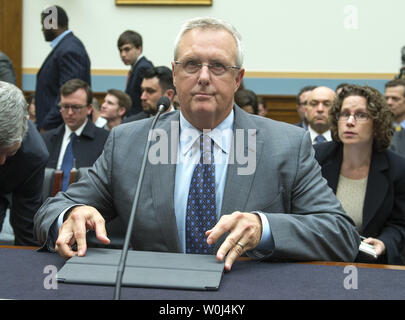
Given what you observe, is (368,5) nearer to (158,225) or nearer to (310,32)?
(310,32)

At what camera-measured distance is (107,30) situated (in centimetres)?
718

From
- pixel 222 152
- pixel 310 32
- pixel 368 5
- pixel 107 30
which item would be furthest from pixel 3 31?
pixel 222 152

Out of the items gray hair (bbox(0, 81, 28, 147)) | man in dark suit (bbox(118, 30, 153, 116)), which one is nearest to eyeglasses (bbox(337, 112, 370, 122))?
gray hair (bbox(0, 81, 28, 147))

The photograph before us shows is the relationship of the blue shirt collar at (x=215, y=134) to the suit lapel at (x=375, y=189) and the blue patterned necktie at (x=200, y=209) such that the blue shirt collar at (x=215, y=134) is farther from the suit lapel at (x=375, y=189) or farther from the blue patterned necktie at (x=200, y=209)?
the suit lapel at (x=375, y=189)

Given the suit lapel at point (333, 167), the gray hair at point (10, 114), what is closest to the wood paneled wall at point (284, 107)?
the suit lapel at point (333, 167)

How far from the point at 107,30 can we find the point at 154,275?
6362 mm

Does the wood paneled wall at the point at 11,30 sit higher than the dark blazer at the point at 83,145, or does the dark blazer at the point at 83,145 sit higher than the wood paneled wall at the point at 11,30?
the wood paneled wall at the point at 11,30

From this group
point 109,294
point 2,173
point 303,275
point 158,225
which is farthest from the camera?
point 2,173

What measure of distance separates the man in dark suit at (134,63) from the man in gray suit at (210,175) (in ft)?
13.3

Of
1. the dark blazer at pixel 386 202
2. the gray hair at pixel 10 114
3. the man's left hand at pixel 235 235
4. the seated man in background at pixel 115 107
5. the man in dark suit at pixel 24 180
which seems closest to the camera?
the man's left hand at pixel 235 235

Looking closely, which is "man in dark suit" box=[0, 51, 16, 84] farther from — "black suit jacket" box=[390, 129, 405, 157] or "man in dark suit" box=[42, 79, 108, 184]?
"black suit jacket" box=[390, 129, 405, 157]

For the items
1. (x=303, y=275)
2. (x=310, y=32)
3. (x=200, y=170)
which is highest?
(x=310, y=32)

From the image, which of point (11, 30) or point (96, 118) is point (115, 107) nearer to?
point (96, 118)

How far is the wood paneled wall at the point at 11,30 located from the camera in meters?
7.18
